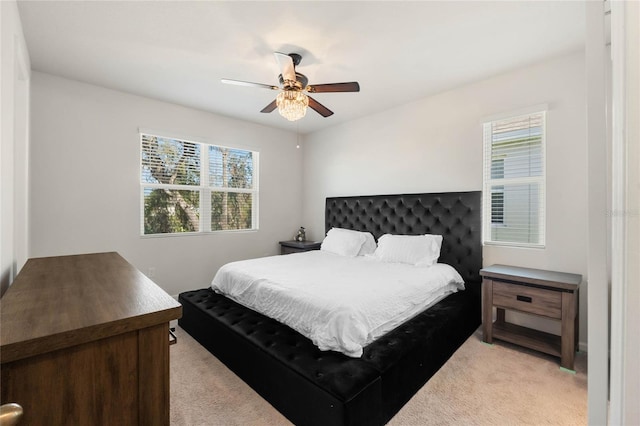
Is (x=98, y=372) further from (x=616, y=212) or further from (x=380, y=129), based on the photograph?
(x=380, y=129)

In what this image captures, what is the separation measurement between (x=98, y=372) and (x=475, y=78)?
3693mm

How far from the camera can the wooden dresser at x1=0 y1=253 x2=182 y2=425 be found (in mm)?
619

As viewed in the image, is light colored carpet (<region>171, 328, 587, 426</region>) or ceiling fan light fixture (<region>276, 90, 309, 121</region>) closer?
light colored carpet (<region>171, 328, 587, 426</region>)

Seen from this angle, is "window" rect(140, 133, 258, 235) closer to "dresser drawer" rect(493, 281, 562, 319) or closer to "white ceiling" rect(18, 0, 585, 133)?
"white ceiling" rect(18, 0, 585, 133)

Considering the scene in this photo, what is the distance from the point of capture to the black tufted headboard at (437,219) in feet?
10.0

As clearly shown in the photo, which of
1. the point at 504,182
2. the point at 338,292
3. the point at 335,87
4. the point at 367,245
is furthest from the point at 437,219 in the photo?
the point at 335,87

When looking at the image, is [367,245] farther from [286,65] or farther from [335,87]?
[286,65]

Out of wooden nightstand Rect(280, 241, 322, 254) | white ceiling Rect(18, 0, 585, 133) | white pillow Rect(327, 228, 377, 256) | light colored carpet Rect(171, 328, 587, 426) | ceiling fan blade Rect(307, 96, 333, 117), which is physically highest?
white ceiling Rect(18, 0, 585, 133)

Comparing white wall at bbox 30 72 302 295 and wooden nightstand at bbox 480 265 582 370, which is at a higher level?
white wall at bbox 30 72 302 295

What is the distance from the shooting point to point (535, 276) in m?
2.40

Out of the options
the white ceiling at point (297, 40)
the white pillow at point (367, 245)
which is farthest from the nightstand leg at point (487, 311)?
the white ceiling at point (297, 40)

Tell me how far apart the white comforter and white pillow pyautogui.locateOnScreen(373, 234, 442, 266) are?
0.35 feet

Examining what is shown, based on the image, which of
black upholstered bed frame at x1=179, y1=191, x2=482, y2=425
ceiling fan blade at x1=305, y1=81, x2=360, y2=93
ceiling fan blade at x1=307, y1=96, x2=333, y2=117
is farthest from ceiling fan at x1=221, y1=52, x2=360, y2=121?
black upholstered bed frame at x1=179, y1=191, x2=482, y2=425

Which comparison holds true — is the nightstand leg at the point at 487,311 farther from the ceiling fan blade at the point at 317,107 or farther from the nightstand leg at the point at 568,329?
the ceiling fan blade at the point at 317,107
